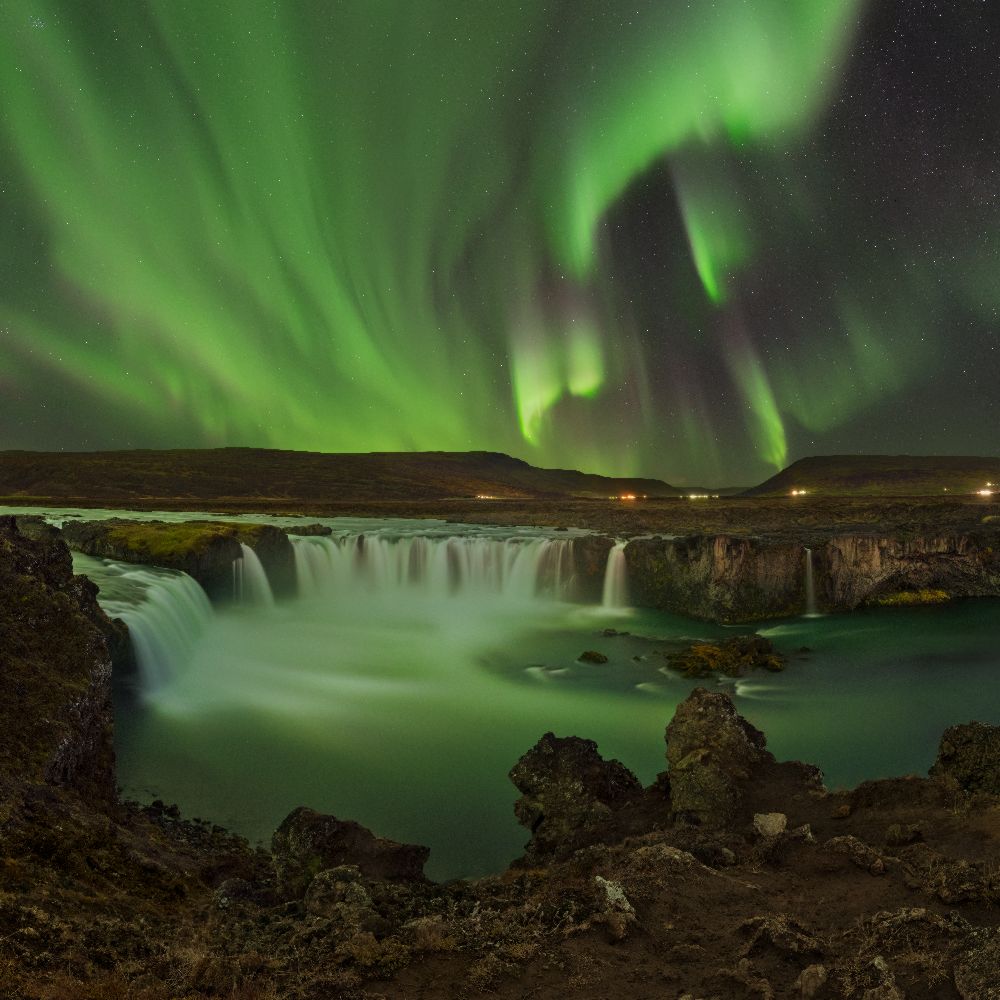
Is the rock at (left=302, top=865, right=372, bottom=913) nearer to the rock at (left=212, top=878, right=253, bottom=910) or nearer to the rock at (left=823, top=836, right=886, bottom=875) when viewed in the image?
the rock at (left=212, top=878, right=253, bottom=910)

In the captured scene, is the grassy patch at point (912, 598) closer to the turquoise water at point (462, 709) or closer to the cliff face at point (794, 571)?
the cliff face at point (794, 571)

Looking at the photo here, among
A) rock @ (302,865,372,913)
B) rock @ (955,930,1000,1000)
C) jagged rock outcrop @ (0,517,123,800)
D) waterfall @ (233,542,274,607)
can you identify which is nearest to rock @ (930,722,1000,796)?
rock @ (955,930,1000,1000)

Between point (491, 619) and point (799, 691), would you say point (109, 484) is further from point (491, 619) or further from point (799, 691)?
point (799, 691)

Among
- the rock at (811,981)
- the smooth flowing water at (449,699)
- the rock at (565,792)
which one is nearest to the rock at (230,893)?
the rock at (565,792)

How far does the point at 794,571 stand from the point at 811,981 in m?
29.6

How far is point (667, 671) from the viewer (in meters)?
22.8

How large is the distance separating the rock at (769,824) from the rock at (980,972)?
302 cm

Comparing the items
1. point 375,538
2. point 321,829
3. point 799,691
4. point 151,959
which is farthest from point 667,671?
point 375,538

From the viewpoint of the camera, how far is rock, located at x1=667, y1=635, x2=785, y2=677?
22.4 m

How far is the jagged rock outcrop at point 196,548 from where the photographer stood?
29500 millimetres

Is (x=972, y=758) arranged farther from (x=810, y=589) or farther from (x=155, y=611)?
(x=810, y=589)

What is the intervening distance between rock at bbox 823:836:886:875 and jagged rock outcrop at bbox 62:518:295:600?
1091 inches

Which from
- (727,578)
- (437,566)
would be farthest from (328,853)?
A: (437,566)

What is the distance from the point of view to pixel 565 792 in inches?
391
